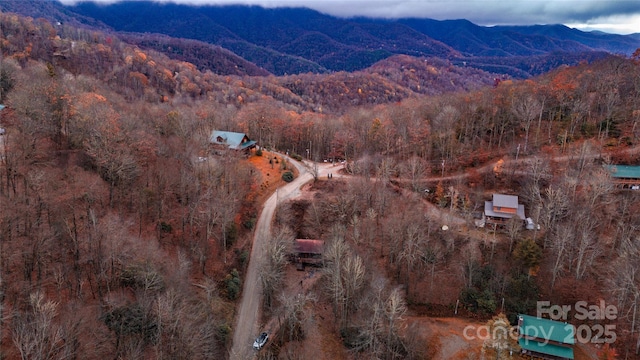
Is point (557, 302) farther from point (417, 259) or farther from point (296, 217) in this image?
point (296, 217)

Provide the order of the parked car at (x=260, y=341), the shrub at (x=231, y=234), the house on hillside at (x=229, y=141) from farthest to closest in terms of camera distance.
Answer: the house on hillside at (x=229, y=141), the shrub at (x=231, y=234), the parked car at (x=260, y=341)

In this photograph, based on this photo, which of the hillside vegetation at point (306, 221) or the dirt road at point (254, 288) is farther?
the dirt road at point (254, 288)

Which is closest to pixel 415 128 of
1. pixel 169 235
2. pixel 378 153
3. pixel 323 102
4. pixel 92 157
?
pixel 378 153

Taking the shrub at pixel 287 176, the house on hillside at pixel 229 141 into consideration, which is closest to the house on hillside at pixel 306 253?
the shrub at pixel 287 176

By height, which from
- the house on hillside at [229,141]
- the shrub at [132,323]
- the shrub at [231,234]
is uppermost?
the house on hillside at [229,141]

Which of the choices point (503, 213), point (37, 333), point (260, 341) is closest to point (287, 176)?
point (260, 341)

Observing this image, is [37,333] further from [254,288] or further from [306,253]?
[306,253]

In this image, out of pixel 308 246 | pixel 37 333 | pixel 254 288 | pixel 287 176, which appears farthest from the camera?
pixel 287 176

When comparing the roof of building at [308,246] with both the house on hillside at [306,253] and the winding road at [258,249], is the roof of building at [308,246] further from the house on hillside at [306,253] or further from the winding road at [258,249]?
the winding road at [258,249]

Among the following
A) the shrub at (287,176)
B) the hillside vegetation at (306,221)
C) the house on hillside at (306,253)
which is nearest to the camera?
the hillside vegetation at (306,221)
